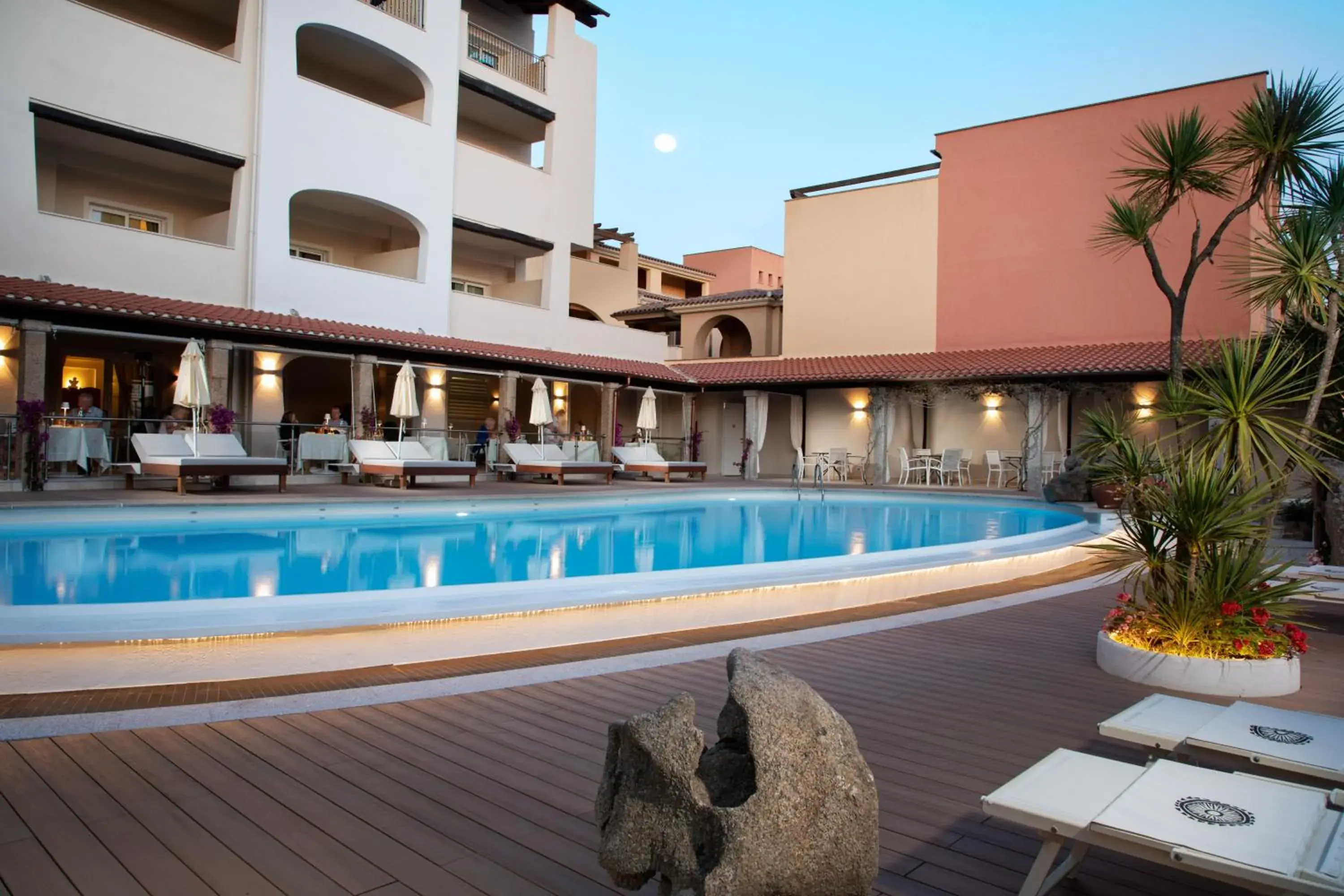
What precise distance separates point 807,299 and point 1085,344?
743 centimetres

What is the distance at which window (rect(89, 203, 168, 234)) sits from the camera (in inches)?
619

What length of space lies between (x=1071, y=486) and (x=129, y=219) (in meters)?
18.1

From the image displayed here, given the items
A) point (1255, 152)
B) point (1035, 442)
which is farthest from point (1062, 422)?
point (1255, 152)

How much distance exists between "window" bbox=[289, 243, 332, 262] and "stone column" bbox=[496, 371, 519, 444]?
4513 millimetres

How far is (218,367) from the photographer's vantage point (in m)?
14.0

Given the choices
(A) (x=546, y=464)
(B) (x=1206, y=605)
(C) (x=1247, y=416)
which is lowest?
(B) (x=1206, y=605)

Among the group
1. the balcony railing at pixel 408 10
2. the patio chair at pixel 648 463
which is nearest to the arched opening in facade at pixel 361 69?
the balcony railing at pixel 408 10

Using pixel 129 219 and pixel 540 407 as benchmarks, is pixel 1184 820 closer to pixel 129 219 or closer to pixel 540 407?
pixel 540 407

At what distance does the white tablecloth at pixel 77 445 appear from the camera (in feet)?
41.1

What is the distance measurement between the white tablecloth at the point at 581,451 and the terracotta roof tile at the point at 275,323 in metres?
1.63

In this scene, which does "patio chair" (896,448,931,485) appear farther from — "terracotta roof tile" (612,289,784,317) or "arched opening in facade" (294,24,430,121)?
"arched opening in facade" (294,24,430,121)

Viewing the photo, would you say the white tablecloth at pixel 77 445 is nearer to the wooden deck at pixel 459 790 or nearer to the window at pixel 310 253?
the window at pixel 310 253

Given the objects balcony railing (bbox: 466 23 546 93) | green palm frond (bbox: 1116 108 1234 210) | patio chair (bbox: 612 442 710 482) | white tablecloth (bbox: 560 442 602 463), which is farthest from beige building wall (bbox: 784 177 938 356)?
green palm frond (bbox: 1116 108 1234 210)

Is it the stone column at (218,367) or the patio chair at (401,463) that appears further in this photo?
the patio chair at (401,463)
